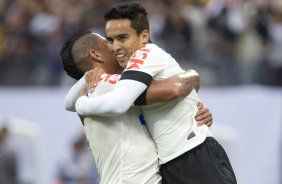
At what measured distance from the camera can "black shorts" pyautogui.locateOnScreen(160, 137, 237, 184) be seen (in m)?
6.31

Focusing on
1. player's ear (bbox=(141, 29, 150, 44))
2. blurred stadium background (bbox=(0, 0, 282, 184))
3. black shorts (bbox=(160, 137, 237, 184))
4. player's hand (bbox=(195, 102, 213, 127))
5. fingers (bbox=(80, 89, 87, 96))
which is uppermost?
player's ear (bbox=(141, 29, 150, 44))

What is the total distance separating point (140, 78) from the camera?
6.13 metres

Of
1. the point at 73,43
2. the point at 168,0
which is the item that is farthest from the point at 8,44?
the point at 73,43

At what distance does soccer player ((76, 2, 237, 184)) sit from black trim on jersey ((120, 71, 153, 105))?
93 mm

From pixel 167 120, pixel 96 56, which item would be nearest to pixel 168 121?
pixel 167 120

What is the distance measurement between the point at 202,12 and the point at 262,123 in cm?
176

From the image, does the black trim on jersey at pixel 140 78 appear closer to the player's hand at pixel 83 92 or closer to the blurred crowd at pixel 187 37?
the player's hand at pixel 83 92

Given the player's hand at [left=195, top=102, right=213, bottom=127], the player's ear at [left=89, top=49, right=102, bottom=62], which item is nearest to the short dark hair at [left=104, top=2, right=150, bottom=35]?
the player's ear at [left=89, top=49, right=102, bottom=62]

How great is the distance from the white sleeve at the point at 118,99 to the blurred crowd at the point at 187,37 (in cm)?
670

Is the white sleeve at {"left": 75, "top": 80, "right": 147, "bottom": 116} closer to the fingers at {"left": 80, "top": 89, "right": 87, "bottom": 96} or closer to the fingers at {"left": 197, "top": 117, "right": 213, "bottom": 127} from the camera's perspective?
the fingers at {"left": 80, "top": 89, "right": 87, "bottom": 96}

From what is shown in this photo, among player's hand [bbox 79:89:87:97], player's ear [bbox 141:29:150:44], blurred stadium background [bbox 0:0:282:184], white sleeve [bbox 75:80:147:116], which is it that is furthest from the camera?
blurred stadium background [bbox 0:0:282:184]

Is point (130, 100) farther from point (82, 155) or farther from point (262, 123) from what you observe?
point (262, 123)

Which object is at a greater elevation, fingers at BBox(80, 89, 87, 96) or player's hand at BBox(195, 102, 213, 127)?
Result: fingers at BBox(80, 89, 87, 96)

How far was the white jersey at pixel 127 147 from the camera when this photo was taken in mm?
6348
